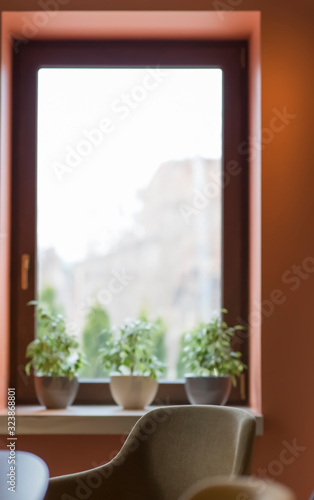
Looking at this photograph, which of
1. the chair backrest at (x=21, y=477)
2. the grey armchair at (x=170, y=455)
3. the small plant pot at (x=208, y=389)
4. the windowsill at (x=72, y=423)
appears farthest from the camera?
the small plant pot at (x=208, y=389)

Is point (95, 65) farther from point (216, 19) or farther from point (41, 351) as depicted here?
point (41, 351)

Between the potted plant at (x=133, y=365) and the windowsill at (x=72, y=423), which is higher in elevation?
the potted plant at (x=133, y=365)

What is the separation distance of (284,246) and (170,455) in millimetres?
1251

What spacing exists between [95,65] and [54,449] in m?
1.94

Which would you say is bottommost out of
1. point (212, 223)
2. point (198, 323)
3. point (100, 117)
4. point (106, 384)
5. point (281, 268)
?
point (106, 384)

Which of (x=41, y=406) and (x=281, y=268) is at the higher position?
(x=281, y=268)

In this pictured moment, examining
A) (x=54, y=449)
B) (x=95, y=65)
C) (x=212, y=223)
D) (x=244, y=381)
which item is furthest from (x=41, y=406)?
(x=95, y=65)

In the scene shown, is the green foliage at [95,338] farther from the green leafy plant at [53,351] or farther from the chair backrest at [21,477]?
the chair backrest at [21,477]

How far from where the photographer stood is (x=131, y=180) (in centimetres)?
398

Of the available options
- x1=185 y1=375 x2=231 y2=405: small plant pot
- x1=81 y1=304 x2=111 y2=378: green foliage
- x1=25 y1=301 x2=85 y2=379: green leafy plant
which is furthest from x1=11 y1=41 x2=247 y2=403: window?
x1=185 y1=375 x2=231 y2=405: small plant pot

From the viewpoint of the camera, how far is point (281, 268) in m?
3.52

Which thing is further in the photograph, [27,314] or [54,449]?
[27,314]

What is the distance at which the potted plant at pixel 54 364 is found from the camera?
3.59 metres

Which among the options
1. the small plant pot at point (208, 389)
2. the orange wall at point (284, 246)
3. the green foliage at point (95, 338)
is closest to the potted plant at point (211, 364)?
the small plant pot at point (208, 389)
